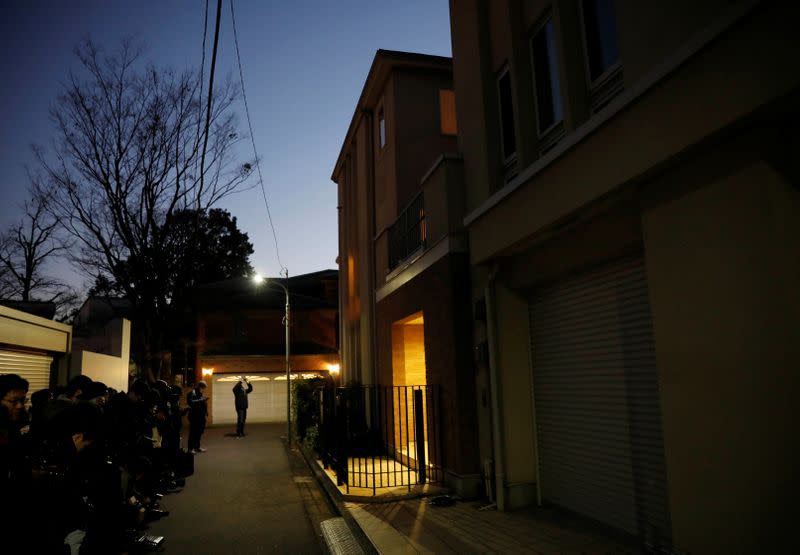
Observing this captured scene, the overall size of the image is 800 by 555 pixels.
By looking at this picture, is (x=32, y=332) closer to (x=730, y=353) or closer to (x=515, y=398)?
(x=515, y=398)

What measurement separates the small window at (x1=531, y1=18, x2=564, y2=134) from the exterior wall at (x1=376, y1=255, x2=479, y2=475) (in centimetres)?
244

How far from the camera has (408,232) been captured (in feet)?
37.0

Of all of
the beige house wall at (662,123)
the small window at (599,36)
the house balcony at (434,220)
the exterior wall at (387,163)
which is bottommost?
the beige house wall at (662,123)

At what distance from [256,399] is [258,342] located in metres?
4.39

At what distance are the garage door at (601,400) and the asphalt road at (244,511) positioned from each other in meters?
3.09

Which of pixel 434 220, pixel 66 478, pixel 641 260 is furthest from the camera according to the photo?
pixel 434 220

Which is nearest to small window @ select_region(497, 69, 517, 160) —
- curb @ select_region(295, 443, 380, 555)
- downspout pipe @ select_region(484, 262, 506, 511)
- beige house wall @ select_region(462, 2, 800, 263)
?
beige house wall @ select_region(462, 2, 800, 263)

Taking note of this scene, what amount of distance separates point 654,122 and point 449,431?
5557mm

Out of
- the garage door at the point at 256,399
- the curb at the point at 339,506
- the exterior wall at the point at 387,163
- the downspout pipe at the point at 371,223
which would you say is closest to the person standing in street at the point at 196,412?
the curb at the point at 339,506

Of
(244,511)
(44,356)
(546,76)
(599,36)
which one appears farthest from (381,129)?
(44,356)

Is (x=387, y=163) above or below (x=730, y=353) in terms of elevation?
above

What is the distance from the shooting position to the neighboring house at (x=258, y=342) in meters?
29.8

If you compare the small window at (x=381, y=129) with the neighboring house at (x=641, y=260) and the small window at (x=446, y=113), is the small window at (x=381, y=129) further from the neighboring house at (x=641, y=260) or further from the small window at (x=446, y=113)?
the neighboring house at (x=641, y=260)

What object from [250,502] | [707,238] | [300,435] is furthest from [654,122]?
[300,435]
